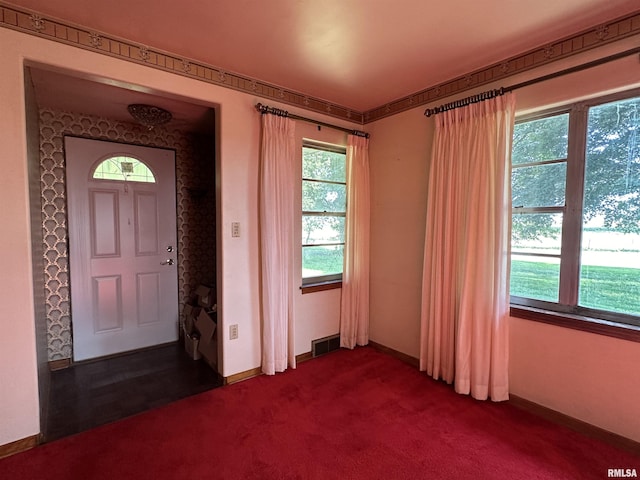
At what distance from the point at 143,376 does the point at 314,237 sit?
2.04 meters

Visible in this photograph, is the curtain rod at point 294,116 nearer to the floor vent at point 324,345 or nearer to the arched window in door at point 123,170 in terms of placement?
the arched window in door at point 123,170

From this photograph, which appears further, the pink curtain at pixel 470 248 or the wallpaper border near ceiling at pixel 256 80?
the pink curtain at pixel 470 248

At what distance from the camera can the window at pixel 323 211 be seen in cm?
318

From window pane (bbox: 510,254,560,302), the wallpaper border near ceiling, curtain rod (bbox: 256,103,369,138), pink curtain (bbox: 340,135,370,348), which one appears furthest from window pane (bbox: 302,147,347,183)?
window pane (bbox: 510,254,560,302)

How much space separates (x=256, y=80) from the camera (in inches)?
106

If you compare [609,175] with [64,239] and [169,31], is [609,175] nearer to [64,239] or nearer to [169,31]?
[169,31]

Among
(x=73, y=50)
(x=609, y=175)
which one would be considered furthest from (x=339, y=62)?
(x=609, y=175)

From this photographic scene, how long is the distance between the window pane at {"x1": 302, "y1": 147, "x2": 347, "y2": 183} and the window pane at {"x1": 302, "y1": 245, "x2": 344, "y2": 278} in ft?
2.46

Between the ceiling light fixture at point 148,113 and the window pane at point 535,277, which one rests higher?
the ceiling light fixture at point 148,113

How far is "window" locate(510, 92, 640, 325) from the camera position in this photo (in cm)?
194

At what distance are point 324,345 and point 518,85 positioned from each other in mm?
2833

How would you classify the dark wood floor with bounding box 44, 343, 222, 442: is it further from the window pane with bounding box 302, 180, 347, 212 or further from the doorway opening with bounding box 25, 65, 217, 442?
the window pane with bounding box 302, 180, 347, 212

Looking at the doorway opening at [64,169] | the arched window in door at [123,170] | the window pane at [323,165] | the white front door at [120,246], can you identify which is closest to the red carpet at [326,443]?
the doorway opening at [64,169]

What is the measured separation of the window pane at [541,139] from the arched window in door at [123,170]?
11.5ft
